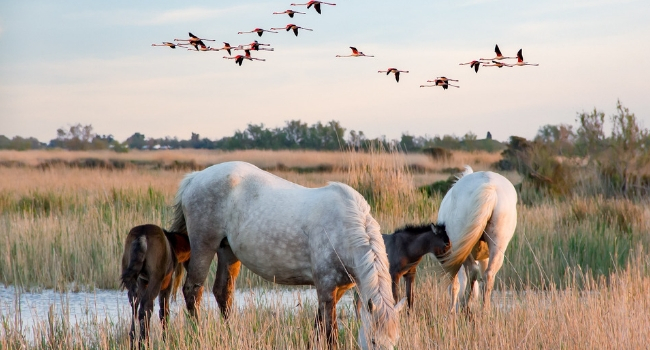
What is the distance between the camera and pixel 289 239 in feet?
19.4

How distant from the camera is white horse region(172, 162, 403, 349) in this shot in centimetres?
524

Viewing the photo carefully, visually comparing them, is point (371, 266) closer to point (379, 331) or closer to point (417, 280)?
point (379, 331)

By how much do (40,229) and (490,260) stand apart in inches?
286

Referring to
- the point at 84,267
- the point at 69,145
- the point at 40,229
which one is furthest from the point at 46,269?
the point at 69,145

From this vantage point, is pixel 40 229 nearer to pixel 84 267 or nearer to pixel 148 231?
pixel 84 267

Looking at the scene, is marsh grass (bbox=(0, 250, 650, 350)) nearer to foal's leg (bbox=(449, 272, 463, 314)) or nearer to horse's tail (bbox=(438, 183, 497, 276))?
horse's tail (bbox=(438, 183, 497, 276))

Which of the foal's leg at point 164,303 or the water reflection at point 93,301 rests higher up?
the foal's leg at point 164,303

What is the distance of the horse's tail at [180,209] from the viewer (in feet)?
22.7

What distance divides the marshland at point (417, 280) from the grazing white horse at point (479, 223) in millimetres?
298

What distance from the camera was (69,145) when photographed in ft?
173

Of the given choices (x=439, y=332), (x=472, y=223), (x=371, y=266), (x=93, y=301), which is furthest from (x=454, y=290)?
(x=93, y=301)

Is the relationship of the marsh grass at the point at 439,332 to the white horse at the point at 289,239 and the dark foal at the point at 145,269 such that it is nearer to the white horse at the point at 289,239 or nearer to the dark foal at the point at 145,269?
the dark foal at the point at 145,269

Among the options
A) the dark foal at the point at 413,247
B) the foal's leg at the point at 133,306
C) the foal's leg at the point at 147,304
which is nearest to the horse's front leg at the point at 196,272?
the foal's leg at the point at 147,304

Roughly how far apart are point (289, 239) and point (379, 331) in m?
1.33
